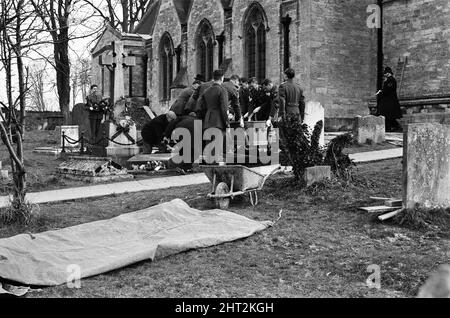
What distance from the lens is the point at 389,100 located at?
62.1 feet

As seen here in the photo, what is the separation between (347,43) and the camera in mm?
21797

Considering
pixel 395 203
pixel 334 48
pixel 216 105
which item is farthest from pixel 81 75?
pixel 395 203

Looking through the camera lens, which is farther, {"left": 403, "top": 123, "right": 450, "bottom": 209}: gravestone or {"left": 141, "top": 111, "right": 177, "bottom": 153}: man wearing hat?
{"left": 141, "top": 111, "right": 177, "bottom": 153}: man wearing hat

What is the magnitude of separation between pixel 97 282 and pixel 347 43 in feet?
61.6

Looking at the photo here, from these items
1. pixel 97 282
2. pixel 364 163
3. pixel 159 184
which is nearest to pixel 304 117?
pixel 364 163

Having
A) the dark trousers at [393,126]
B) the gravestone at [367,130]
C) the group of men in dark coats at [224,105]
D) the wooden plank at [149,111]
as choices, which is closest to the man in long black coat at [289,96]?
the group of men in dark coats at [224,105]

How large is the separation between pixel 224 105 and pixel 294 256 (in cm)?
543

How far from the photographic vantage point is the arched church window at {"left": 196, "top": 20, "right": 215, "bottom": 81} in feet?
92.0

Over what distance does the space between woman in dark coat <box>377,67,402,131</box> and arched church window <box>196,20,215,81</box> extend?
10.8 m

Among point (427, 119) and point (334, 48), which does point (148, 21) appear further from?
point (427, 119)

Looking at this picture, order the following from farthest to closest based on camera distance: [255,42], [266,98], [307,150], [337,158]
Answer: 1. [255,42]
2. [266,98]
3. [337,158]
4. [307,150]

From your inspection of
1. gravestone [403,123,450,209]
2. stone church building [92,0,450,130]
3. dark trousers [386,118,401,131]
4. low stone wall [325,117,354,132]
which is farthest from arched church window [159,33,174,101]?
gravestone [403,123,450,209]

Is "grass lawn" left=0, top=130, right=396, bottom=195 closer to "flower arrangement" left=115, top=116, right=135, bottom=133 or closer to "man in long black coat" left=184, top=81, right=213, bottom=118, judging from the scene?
"man in long black coat" left=184, top=81, right=213, bottom=118

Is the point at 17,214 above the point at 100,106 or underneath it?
underneath
